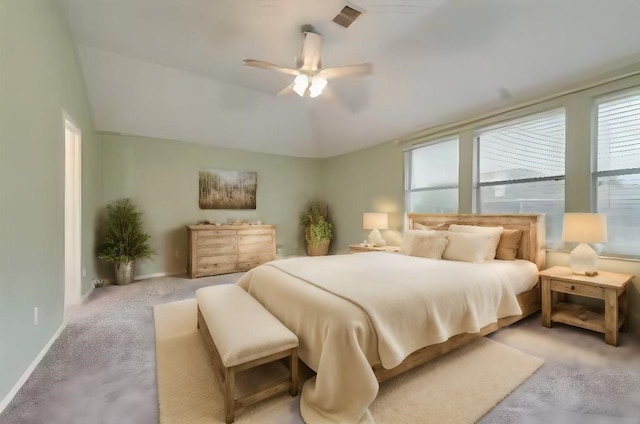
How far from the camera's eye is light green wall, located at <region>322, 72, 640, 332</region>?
2.81m

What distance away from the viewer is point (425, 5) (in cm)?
256

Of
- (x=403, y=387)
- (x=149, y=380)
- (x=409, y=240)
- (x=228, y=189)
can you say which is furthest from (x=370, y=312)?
(x=228, y=189)

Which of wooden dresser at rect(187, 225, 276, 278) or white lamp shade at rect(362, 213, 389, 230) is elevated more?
white lamp shade at rect(362, 213, 389, 230)

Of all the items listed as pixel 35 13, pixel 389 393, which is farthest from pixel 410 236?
pixel 35 13

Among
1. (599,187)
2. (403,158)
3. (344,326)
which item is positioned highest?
(403,158)

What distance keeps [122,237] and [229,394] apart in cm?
382

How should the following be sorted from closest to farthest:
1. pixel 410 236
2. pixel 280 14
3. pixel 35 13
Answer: pixel 35 13 → pixel 280 14 → pixel 410 236

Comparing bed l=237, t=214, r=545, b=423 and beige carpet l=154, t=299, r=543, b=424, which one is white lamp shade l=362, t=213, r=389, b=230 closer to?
bed l=237, t=214, r=545, b=423

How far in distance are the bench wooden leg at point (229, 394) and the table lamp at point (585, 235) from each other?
10.4ft

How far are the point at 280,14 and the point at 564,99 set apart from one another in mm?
3176

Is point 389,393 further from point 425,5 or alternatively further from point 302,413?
point 425,5

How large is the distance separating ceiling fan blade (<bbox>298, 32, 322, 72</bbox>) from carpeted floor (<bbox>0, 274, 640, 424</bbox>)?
302 cm

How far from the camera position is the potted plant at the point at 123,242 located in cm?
427

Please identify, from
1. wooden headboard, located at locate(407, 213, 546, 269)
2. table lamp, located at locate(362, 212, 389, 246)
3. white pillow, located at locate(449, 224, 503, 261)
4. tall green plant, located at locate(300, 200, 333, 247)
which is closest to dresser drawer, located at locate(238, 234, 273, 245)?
tall green plant, located at locate(300, 200, 333, 247)
